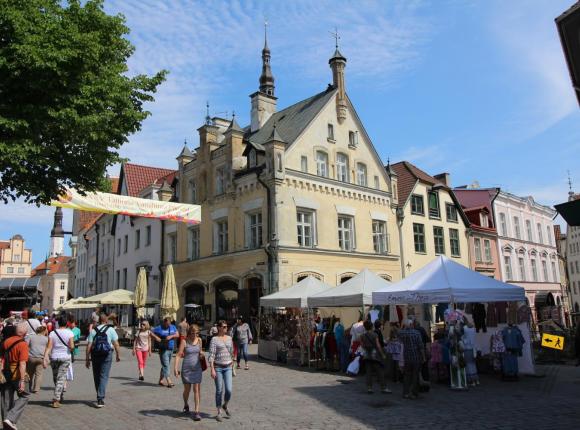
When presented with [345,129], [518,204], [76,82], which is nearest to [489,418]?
[76,82]

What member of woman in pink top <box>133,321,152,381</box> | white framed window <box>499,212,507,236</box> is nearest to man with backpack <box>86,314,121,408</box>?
woman in pink top <box>133,321,152,381</box>

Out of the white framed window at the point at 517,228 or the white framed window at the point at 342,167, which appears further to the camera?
the white framed window at the point at 517,228

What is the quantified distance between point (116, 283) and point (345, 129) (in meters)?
21.8

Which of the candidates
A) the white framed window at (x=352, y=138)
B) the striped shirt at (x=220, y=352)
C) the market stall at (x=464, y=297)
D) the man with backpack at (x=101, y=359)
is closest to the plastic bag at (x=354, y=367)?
the market stall at (x=464, y=297)

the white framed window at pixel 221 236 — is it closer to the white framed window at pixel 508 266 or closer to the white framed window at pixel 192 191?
the white framed window at pixel 192 191

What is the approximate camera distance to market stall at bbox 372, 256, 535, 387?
13.3m

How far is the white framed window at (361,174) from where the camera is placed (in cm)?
2899

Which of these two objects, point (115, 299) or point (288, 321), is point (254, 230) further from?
point (115, 299)

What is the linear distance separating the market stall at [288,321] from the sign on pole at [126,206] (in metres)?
6.39

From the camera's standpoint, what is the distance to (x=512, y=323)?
47.0 ft

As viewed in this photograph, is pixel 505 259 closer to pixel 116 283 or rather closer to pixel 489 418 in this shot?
pixel 116 283

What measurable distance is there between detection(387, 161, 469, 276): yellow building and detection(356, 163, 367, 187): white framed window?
2.22 metres

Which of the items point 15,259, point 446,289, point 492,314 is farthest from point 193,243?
point 15,259

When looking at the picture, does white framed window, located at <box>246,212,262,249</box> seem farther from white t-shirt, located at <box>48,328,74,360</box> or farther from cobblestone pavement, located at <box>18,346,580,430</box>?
white t-shirt, located at <box>48,328,74,360</box>
